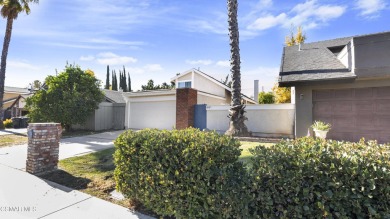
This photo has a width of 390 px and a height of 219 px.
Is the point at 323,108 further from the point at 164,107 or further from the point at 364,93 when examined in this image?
the point at 164,107

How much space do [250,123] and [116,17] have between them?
32.3 ft

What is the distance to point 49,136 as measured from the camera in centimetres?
586

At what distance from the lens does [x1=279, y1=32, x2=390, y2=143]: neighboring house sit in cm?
879

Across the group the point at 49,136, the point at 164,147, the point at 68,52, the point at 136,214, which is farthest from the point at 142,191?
the point at 68,52

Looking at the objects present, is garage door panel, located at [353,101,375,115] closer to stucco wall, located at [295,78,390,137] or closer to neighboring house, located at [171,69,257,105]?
stucco wall, located at [295,78,390,137]

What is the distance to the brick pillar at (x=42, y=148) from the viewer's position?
221 inches

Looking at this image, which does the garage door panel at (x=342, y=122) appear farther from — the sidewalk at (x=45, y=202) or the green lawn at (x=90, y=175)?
the sidewalk at (x=45, y=202)

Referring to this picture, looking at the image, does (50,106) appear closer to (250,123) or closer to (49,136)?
(49,136)

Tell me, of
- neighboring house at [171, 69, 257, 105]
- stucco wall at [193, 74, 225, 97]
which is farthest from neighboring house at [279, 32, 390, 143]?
stucco wall at [193, 74, 225, 97]

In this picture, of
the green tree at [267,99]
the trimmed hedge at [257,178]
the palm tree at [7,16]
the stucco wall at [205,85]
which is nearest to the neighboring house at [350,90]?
the trimmed hedge at [257,178]

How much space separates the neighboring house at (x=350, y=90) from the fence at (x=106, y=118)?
1360 centimetres

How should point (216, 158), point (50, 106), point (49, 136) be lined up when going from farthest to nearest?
point (50, 106) < point (49, 136) < point (216, 158)

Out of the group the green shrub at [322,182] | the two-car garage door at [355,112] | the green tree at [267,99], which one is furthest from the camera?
the green tree at [267,99]

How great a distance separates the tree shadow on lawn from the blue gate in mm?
9837
